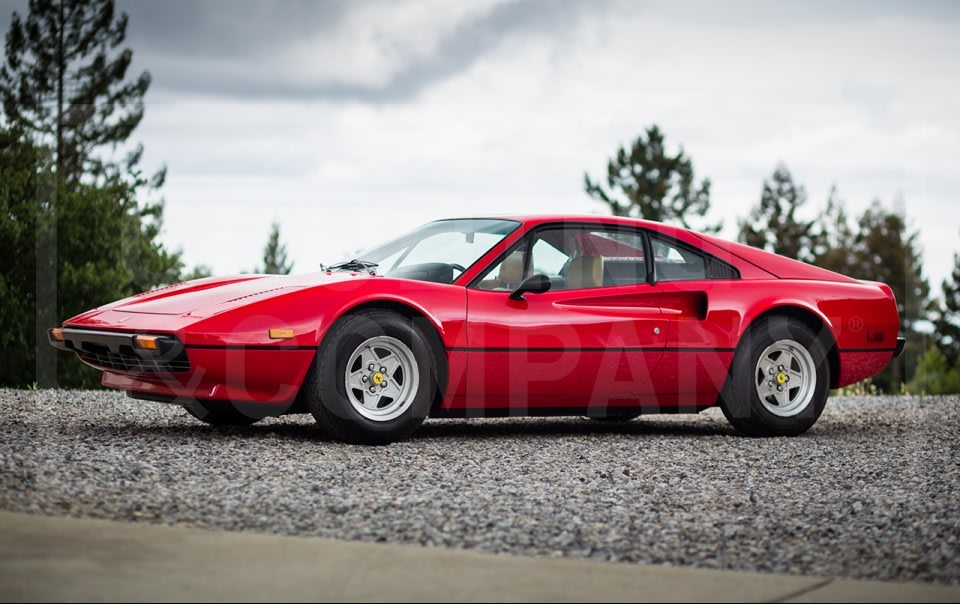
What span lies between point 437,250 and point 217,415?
1.76 m

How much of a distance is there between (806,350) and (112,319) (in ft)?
14.8

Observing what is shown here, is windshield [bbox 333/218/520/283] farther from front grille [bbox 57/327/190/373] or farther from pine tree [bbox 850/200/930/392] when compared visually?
pine tree [bbox 850/200/930/392]

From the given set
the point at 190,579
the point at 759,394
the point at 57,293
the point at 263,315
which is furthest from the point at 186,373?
the point at 57,293

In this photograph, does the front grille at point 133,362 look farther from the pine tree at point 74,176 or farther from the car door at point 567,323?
the pine tree at point 74,176

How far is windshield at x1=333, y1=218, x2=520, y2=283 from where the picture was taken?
6.68 metres

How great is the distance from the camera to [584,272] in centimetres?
691

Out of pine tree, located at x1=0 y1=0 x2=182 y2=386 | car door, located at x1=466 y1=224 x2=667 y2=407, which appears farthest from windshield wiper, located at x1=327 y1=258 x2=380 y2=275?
pine tree, located at x1=0 y1=0 x2=182 y2=386

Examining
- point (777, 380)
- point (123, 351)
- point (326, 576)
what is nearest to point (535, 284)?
point (777, 380)

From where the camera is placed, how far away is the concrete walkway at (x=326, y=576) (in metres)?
3.16

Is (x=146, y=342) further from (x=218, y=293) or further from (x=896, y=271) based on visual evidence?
(x=896, y=271)

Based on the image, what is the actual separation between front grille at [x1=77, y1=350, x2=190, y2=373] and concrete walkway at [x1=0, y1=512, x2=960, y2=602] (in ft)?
6.49

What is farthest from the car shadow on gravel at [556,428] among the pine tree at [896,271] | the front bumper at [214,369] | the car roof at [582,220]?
the pine tree at [896,271]

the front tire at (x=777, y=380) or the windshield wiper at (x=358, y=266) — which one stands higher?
the windshield wiper at (x=358, y=266)

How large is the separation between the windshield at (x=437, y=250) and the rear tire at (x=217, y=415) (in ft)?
3.78
